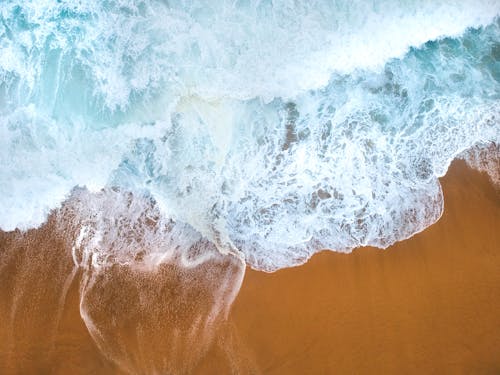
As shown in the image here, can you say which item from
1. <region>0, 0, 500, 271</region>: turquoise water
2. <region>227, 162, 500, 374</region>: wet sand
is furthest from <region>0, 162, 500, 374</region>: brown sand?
<region>0, 0, 500, 271</region>: turquoise water

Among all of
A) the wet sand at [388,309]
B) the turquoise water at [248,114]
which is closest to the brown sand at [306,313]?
the wet sand at [388,309]

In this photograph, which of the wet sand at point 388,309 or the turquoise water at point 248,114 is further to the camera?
the turquoise water at point 248,114

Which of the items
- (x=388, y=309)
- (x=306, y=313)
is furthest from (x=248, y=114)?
(x=388, y=309)

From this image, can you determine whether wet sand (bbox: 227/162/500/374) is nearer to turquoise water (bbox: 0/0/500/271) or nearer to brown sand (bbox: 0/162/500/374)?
brown sand (bbox: 0/162/500/374)

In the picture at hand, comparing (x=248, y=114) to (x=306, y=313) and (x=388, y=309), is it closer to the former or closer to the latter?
(x=306, y=313)

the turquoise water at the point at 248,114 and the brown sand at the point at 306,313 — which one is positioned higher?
the turquoise water at the point at 248,114

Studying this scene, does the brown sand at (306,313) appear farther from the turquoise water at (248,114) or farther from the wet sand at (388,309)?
the turquoise water at (248,114)
